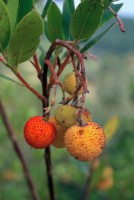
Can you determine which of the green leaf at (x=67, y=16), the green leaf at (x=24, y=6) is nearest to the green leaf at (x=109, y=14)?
the green leaf at (x=67, y=16)

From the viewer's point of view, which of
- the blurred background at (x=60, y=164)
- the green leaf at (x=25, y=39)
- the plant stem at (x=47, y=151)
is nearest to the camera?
the green leaf at (x=25, y=39)

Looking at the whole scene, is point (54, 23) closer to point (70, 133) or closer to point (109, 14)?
point (109, 14)

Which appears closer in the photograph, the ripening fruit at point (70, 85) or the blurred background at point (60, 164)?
the ripening fruit at point (70, 85)

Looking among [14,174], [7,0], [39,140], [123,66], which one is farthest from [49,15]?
[123,66]

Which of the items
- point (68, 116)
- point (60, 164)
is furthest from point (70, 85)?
point (60, 164)

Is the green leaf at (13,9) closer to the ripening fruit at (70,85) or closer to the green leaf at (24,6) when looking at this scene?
the green leaf at (24,6)

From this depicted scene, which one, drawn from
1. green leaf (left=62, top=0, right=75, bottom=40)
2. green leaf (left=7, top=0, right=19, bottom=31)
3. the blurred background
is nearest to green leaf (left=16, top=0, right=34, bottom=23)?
green leaf (left=7, top=0, right=19, bottom=31)
